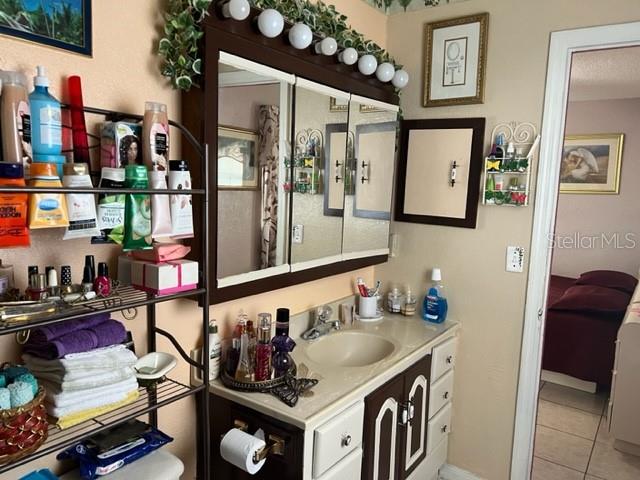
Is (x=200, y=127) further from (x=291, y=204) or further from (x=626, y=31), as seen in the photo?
(x=626, y=31)

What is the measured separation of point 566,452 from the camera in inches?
104

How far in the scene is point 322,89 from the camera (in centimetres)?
188

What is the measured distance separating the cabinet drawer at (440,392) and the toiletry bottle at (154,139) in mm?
1575

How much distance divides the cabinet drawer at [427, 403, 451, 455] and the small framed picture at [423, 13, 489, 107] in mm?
1513

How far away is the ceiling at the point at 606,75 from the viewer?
2618mm

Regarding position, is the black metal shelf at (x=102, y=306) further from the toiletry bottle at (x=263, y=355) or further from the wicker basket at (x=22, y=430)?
the toiletry bottle at (x=263, y=355)

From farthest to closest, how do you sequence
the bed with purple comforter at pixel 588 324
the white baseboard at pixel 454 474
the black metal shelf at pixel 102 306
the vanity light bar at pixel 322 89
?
the bed with purple comforter at pixel 588 324, the white baseboard at pixel 454 474, the vanity light bar at pixel 322 89, the black metal shelf at pixel 102 306

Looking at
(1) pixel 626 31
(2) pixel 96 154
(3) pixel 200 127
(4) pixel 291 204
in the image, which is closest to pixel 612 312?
(1) pixel 626 31

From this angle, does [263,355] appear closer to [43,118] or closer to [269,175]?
[269,175]

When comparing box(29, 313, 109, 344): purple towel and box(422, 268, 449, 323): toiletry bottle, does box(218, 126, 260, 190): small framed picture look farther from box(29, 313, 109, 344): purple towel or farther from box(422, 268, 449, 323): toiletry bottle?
box(422, 268, 449, 323): toiletry bottle

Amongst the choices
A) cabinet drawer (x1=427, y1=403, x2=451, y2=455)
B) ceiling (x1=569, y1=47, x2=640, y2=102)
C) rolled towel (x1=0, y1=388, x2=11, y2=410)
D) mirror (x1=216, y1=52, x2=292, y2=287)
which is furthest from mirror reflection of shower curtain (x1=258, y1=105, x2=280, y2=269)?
ceiling (x1=569, y1=47, x2=640, y2=102)

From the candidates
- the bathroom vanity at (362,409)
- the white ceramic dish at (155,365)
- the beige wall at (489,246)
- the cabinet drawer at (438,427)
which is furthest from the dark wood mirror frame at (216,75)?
the cabinet drawer at (438,427)

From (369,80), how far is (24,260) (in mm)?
1596

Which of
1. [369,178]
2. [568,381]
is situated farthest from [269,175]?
[568,381]
